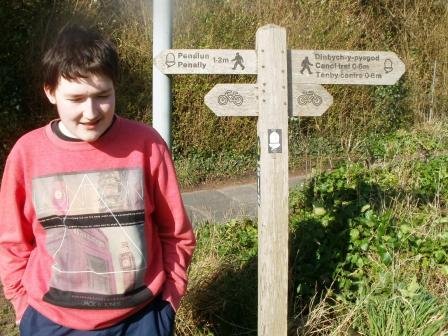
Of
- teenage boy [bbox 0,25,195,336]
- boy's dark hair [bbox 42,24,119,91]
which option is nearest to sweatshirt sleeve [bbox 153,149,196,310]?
teenage boy [bbox 0,25,195,336]

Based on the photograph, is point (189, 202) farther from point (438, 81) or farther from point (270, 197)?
point (438, 81)

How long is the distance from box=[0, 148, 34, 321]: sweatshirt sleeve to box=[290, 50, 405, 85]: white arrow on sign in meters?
1.45

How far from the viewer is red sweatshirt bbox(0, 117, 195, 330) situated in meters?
1.79

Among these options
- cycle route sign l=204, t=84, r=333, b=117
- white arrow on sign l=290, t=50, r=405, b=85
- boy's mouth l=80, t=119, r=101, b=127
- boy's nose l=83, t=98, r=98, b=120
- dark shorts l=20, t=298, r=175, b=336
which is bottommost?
dark shorts l=20, t=298, r=175, b=336

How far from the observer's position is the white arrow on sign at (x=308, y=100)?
2.68 metres

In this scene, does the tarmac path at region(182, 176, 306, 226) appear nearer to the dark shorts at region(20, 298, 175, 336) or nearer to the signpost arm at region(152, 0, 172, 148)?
the signpost arm at region(152, 0, 172, 148)

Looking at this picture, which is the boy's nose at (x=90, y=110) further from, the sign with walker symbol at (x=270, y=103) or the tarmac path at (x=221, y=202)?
the tarmac path at (x=221, y=202)

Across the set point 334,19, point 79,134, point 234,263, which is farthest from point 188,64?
point 334,19

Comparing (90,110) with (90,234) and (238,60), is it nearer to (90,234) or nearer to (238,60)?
(90,234)

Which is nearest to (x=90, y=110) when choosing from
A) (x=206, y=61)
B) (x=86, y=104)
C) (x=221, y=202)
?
(x=86, y=104)

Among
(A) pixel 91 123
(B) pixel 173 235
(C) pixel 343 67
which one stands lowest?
(B) pixel 173 235

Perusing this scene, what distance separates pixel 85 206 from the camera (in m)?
1.79

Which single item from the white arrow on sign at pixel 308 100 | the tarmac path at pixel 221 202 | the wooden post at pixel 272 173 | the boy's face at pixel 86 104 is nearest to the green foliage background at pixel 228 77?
the tarmac path at pixel 221 202

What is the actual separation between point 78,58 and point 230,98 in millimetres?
Result: 1091
